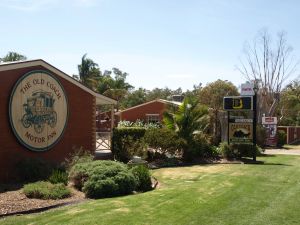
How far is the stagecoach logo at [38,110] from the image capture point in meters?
15.3

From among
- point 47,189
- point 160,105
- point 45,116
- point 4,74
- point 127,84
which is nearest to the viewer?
point 47,189

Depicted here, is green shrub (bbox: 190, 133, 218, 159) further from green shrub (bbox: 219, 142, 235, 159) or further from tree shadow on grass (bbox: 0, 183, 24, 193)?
tree shadow on grass (bbox: 0, 183, 24, 193)

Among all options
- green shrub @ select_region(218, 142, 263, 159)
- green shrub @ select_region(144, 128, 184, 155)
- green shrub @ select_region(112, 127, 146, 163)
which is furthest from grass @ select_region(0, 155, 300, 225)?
green shrub @ select_region(218, 142, 263, 159)

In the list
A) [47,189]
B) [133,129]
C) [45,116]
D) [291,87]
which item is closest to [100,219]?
[47,189]

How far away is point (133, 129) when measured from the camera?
20359mm

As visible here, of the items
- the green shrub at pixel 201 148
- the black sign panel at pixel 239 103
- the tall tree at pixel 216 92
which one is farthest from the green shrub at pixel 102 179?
the tall tree at pixel 216 92

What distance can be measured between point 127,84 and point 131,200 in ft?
181

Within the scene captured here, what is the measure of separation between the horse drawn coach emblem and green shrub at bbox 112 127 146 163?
3.80 metres

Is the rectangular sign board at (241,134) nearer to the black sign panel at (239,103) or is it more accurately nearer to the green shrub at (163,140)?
the black sign panel at (239,103)

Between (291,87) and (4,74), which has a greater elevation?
(291,87)

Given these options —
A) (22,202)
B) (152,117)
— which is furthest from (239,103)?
(152,117)

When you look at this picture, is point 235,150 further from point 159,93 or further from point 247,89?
point 159,93

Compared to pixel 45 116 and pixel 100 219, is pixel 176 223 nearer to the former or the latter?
pixel 100 219

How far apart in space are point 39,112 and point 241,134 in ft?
35.4
